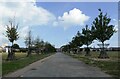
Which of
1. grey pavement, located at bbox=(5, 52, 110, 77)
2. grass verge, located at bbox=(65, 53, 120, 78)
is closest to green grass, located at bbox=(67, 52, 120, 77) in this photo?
grass verge, located at bbox=(65, 53, 120, 78)

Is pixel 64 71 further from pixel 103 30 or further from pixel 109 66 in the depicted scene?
pixel 103 30

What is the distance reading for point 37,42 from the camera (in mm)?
96625

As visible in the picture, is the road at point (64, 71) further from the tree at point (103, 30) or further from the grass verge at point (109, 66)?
the tree at point (103, 30)

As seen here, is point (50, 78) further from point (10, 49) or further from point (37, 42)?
point (37, 42)

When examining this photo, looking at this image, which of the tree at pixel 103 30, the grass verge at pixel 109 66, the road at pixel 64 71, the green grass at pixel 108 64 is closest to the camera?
the road at pixel 64 71

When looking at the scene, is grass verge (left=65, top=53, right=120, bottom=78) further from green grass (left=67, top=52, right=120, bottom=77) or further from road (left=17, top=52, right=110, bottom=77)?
road (left=17, top=52, right=110, bottom=77)

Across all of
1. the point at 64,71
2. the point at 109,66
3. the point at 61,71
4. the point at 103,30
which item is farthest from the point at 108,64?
the point at 103,30

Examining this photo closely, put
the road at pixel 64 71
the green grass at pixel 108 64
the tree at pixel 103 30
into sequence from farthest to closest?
the tree at pixel 103 30
the green grass at pixel 108 64
the road at pixel 64 71

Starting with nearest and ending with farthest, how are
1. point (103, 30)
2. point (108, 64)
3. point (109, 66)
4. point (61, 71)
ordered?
point (61, 71) → point (109, 66) → point (108, 64) → point (103, 30)

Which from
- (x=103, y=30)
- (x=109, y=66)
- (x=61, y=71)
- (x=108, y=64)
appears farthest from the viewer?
(x=103, y=30)

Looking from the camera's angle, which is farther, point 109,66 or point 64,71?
point 109,66

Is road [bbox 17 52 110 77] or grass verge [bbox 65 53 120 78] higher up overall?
grass verge [bbox 65 53 120 78]

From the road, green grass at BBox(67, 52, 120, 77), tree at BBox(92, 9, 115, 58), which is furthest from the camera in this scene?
tree at BBox(92, 9, 115, 58)

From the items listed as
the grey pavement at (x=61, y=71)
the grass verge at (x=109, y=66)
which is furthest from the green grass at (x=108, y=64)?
the grey pavement at (x=61, y=71)
